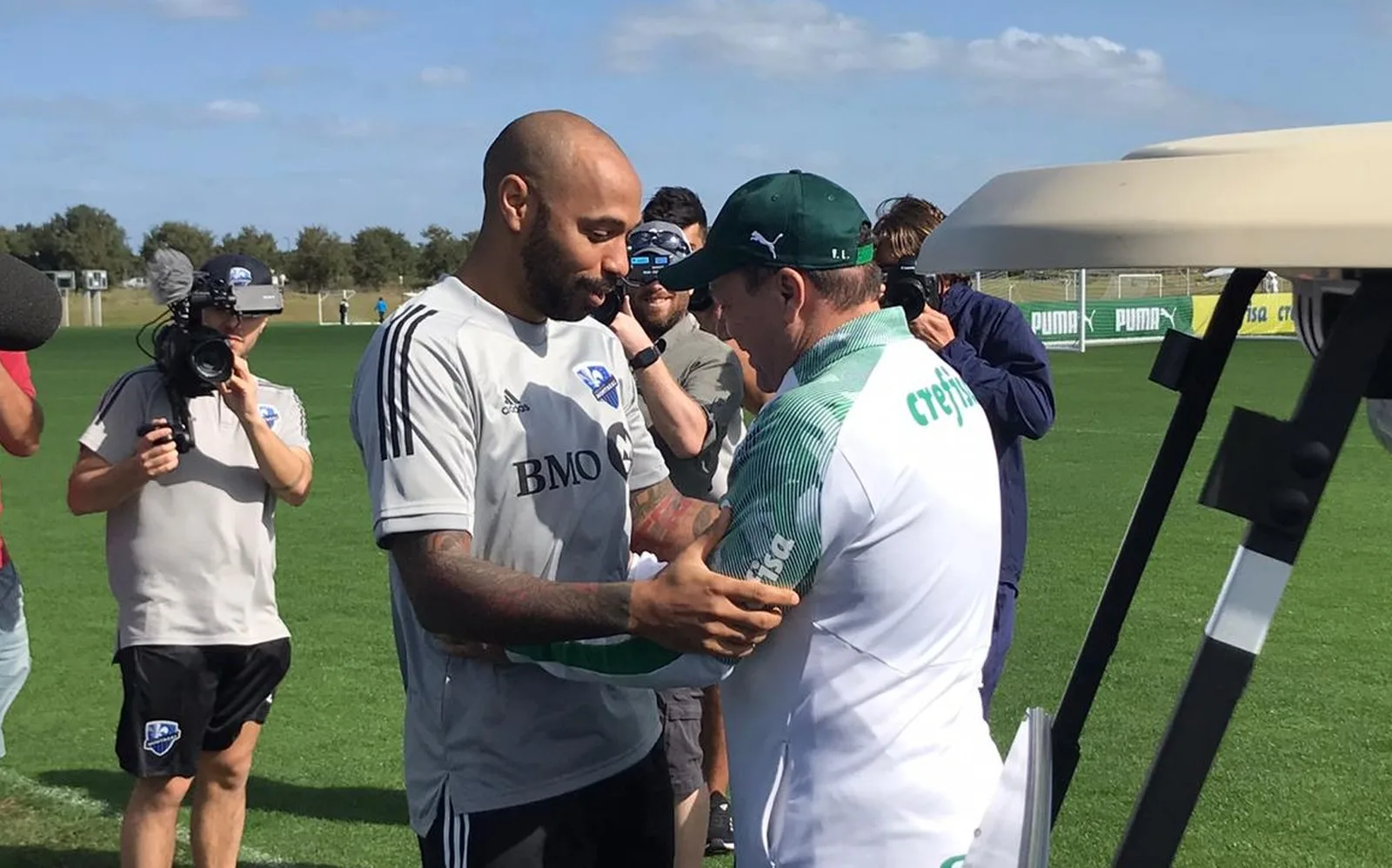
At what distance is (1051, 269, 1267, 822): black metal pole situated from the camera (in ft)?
7.66

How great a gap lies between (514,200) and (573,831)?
126cm

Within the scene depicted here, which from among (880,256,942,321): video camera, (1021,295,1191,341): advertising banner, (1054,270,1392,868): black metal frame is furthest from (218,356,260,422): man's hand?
(1021,295,1191,341): advertising banner

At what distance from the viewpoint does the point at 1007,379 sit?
448cm

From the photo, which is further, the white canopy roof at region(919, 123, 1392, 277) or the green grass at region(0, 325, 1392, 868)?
the green grass at region(0, 325, 1392, 868)

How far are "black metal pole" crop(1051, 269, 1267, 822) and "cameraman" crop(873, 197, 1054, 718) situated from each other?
180 centimetres

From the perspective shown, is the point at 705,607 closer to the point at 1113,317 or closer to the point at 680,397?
the point at 680,397

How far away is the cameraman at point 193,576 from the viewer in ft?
14.5

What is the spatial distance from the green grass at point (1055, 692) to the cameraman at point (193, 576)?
168mm

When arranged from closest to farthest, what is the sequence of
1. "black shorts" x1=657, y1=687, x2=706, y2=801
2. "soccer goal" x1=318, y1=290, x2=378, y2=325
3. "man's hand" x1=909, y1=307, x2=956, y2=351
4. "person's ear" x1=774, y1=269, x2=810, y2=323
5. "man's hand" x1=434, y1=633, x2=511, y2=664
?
"person's ear" x1=774, y1=269, x2=810, y2=323
"man's hand" x1=434, y1=633, x2=511, y2=664
"man's hand" x1=909, y1=307, x2=956, y2=351
"black shorts" x1=657, y1=687, x2=706, y2=801
"soccer goal" x1=318, y1=290, x2=378, y2=325

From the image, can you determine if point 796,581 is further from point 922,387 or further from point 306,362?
point 306,362

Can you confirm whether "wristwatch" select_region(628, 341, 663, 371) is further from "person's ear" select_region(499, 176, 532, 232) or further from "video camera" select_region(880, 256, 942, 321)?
"person's ear" select_region(499, 176, 532, 232)

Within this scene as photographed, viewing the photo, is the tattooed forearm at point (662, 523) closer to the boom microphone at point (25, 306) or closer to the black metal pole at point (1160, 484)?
the black metal pole at point (1160, 484)

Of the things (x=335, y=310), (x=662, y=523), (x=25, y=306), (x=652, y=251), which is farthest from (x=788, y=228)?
(x=335, y=310)

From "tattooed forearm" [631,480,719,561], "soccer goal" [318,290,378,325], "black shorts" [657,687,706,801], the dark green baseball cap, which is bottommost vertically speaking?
"soccer goal" [318,290,378,325]
